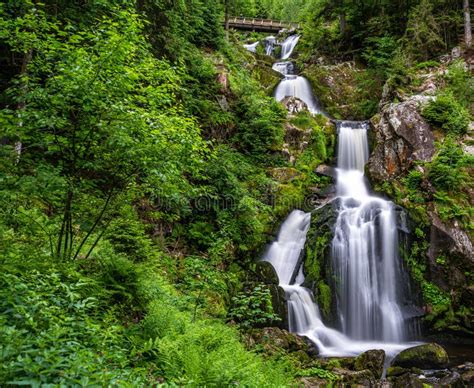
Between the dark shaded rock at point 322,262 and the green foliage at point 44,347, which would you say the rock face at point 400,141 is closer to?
the dark shaded rock at point 322,262

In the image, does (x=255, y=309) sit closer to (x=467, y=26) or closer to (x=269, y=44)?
(x=467, y=26)

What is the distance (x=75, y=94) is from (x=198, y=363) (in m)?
3.37

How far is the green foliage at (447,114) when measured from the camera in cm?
1455

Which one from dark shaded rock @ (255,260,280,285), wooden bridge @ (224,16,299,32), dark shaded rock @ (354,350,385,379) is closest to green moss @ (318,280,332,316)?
dark shaded rock @ (255,260,280,285)

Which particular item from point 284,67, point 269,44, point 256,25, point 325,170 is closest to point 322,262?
point 325,170

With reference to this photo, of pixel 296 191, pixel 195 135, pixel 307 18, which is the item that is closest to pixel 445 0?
pixel 307 18

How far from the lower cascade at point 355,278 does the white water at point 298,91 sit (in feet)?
29.3

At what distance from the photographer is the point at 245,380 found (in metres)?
3.99

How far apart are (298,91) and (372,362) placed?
17559 millimetres

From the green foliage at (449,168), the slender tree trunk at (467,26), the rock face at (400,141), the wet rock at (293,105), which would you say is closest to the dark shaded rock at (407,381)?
the green foliage at (449,168)

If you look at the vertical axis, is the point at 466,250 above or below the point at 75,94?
below

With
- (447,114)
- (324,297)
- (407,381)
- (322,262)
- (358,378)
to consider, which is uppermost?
(447,114)

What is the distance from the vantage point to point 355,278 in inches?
479

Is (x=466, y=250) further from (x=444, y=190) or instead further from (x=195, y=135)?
(x=195, y=135)
